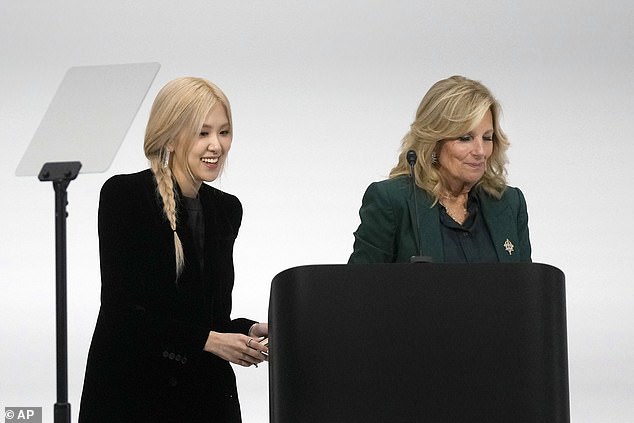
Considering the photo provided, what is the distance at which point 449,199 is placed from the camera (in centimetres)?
288

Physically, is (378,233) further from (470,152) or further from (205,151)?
(205,151)

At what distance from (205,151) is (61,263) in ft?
1.68

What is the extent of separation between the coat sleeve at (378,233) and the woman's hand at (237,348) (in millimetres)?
415

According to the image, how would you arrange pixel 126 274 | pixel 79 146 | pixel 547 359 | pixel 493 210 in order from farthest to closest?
pixel 493 210 → pixel 126 274 → pixel 79 146 → pixel 547 359

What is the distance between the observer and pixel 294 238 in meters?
5.41

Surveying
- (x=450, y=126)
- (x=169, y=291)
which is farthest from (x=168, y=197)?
(x=450, y=126)

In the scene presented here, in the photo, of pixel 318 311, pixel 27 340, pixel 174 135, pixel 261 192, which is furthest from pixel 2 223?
pixel 318 311

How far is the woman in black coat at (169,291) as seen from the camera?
248 centimetres

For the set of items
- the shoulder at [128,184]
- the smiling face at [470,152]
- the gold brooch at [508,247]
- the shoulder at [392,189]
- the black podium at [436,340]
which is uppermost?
the smiling face at [470,152]

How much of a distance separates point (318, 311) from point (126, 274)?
0.57 m

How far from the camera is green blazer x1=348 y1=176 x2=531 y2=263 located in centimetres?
278

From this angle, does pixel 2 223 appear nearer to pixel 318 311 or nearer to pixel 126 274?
pixel 126 274

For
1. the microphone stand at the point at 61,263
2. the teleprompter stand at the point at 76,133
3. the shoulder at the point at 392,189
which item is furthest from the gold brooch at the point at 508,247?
the microphone stand at the point at 61,263

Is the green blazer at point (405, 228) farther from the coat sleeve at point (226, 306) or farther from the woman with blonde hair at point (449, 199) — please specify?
the coat sleeve at point (226, 306)
